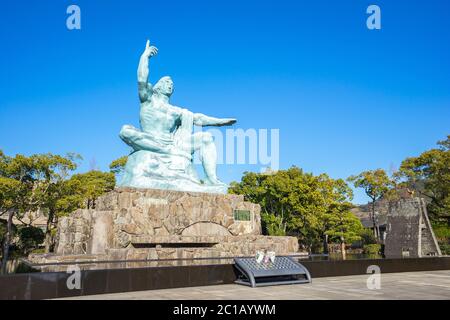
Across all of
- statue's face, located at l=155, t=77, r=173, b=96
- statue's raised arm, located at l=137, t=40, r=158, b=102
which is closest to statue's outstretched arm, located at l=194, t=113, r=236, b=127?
statue's face, located at l=155, t=77, r=173, b=96

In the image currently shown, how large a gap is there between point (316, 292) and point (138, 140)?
35.5 ft

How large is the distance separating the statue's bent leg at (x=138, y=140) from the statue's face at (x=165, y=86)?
87.2 inches

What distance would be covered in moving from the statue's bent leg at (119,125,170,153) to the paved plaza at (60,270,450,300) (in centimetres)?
890

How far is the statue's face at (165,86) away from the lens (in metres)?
17.6

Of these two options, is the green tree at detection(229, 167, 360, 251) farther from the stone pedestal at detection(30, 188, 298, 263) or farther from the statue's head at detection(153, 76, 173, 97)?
the statue's head at detection(153, 76, 173, 97)

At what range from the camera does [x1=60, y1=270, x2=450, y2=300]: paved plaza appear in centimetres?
700

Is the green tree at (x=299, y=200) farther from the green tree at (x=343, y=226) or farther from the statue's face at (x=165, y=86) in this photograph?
the statue's face at (x=165, y=86)

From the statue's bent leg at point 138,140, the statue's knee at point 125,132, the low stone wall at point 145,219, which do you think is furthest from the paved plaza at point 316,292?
the statue's knee at point 125,132

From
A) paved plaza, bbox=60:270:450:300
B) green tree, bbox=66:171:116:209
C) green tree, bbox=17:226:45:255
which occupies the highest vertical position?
green tree, bbox=66:171:116:209

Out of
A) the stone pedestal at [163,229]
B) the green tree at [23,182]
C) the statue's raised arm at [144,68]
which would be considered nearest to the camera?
the stone pedestal at [163,229]

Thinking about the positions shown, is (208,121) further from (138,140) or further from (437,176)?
(437,176)

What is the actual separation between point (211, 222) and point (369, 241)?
26361 mm

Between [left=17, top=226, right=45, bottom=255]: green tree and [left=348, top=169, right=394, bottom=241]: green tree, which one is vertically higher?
[left=348, top=169, right=394, bottom=241]: green tree

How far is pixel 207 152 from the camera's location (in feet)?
56.7
